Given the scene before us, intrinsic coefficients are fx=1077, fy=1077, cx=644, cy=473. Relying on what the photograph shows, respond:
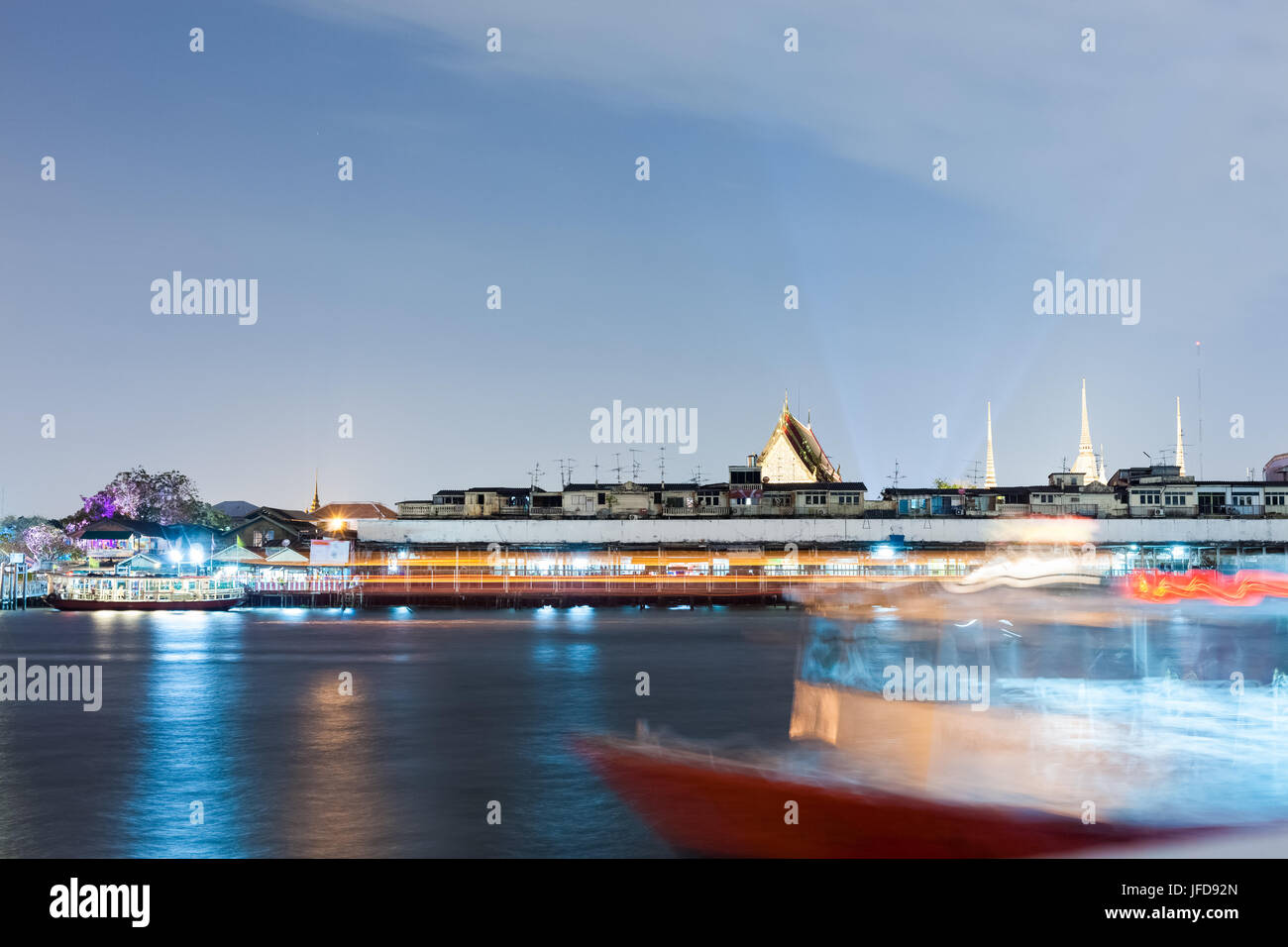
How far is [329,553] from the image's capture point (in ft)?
297

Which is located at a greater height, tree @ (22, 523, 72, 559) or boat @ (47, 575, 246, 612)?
tree @ (22, 523, 72, 559)

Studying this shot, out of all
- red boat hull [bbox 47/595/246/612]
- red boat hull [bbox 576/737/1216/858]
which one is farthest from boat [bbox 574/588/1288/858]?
red boat hull [bbox 47/595/246/612]

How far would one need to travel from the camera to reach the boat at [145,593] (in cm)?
8194

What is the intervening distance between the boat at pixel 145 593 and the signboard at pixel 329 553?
22.4 ft

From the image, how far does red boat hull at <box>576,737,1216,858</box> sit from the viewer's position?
1532cm

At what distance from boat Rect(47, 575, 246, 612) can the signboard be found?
6815 mm

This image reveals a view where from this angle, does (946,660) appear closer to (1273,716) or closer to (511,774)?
(1273,716)

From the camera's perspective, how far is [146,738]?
27.0 m

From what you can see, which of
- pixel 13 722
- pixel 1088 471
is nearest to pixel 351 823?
pixel 13 722

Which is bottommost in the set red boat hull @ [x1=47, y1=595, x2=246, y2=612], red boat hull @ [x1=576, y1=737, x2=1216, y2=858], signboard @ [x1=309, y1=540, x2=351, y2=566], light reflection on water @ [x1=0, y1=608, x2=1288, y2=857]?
red boat hull @ [x1=47, y1=595, x2=246, y2=612]

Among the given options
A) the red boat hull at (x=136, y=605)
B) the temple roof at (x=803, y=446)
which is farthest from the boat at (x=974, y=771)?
the temple roof at (x=803, y=446)

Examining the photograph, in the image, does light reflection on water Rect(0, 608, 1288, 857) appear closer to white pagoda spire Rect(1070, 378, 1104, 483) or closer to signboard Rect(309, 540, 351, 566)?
signboard Rect(309, 540, 351, 566)

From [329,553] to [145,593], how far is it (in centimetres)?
1431
